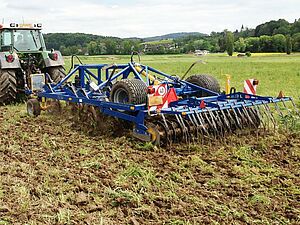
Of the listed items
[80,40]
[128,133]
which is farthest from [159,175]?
[80,40]

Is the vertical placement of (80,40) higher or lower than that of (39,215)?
higher

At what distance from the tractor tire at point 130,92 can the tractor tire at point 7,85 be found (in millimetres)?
3706

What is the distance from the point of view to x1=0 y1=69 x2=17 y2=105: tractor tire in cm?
941

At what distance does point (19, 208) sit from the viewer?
12.3ft

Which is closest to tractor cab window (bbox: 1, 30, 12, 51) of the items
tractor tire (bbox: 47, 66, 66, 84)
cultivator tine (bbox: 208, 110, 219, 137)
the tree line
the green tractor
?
the green tractor

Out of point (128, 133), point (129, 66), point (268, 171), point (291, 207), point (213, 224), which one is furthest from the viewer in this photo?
point (129, 66)

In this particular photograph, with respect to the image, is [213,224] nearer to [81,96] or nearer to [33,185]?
[33,185]

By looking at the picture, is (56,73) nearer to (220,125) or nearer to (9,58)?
(9,58)

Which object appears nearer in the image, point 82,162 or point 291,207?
point 291,207

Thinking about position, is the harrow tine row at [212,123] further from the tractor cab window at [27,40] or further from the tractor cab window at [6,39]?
the tractor cab window at [6,39]

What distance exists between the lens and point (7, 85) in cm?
947

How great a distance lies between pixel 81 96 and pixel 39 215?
400 centimetres

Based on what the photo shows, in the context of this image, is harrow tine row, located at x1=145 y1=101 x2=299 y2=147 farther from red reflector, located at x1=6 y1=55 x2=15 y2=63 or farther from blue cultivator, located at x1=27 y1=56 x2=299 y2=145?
red reflector, located at x1=6 y1=55 x2=15 y2=63

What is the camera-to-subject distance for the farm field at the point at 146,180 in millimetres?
3588
